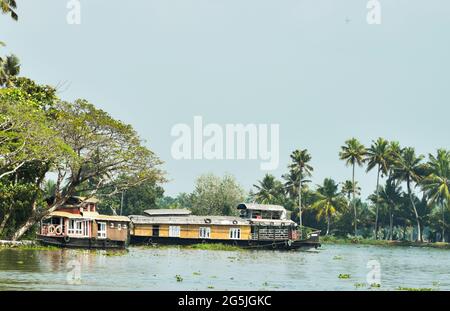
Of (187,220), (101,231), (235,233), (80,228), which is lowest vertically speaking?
(235,233)

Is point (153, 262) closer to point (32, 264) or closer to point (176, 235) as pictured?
point (32, 264)

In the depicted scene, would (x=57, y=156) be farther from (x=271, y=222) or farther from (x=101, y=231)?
(x=271, y=222)

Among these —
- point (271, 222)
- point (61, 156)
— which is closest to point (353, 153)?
point (271, 222)

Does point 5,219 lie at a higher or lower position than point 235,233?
higher

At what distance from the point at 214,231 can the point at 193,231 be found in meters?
1.94

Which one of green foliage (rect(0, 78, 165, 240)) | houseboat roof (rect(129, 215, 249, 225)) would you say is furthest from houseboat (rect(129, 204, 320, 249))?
green foliage (rect(0, 78, 165, 240))

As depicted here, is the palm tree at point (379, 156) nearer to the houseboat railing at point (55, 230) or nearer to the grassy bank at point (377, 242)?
the grassy bank at point (377, 242)

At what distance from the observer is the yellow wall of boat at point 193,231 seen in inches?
2714

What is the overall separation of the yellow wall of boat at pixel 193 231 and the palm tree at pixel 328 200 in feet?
124

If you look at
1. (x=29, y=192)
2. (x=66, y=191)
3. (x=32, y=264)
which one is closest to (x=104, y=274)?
(x=32, y=264)

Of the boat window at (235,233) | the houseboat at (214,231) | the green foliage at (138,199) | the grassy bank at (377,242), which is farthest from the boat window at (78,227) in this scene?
the grassy bank at (377,242)

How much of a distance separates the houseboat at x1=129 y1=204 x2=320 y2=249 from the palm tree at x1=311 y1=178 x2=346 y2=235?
3617 centimetres

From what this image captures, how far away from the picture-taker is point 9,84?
53281 millimetres

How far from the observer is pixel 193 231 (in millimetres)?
69625
